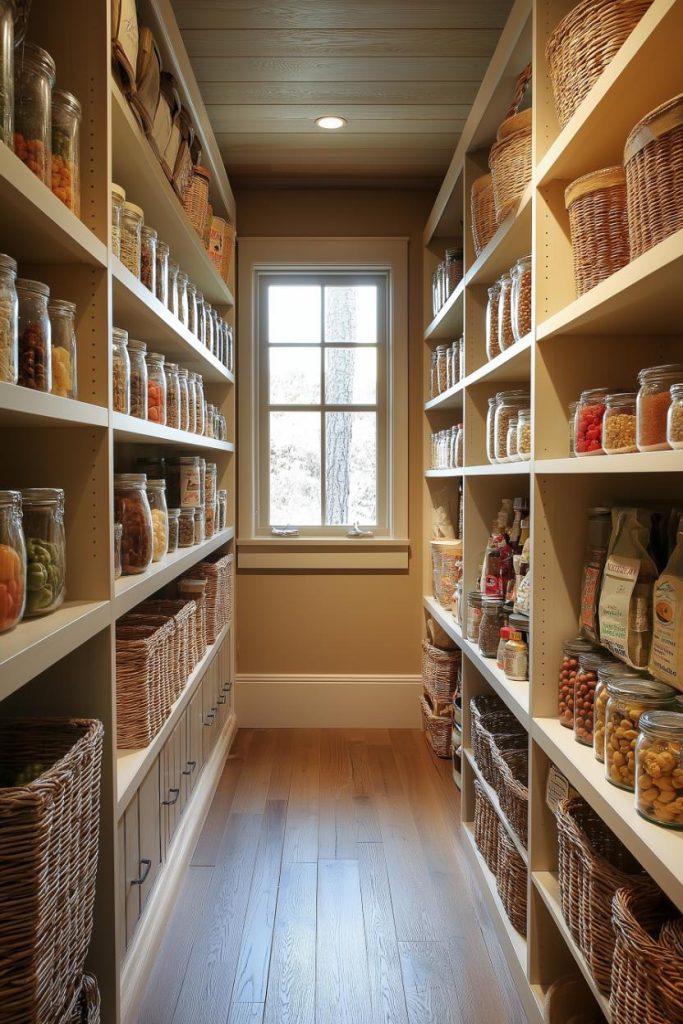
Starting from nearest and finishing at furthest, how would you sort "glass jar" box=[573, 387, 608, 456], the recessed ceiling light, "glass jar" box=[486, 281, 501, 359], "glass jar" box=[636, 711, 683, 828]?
"glass jar" box=[636, 711, 683, 828] → "glass jar" box=[573, 387, 608, 456] → "glass jar" box=[486, 281, 501, 359] → the recessed ceiling light

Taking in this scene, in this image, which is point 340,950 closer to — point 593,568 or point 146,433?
point 593,568

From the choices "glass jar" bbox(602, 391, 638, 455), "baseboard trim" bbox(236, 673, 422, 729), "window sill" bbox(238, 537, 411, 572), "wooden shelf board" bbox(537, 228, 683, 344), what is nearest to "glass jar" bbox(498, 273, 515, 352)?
"wooden shelf board" bbox(537, 228, 683, 344)

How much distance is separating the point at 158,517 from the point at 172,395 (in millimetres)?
391

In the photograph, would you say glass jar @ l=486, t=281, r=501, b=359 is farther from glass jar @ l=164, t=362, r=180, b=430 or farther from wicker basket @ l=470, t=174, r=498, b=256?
glass jar @ l=164, t=362, r=180, b=430

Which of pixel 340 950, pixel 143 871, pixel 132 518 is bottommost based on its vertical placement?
pixel 340 950

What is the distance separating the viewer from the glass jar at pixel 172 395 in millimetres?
2139

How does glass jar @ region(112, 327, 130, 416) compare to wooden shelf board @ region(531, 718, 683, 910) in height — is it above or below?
above

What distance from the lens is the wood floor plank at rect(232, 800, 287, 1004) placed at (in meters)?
1.76

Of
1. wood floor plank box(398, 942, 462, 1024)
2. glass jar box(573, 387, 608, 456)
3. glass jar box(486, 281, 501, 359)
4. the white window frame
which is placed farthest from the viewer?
the white window frame

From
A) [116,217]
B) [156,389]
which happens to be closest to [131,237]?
[116,217]

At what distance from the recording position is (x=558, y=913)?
1.50 meters

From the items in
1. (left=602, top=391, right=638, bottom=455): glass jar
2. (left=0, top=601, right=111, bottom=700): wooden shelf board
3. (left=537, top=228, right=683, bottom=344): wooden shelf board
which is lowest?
(left=0, top=601, right=111, bottom=700): wooden shelf board

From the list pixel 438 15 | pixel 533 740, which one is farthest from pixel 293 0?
pixel 533 740

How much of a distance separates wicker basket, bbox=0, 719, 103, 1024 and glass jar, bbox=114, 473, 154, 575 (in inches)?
19.2
